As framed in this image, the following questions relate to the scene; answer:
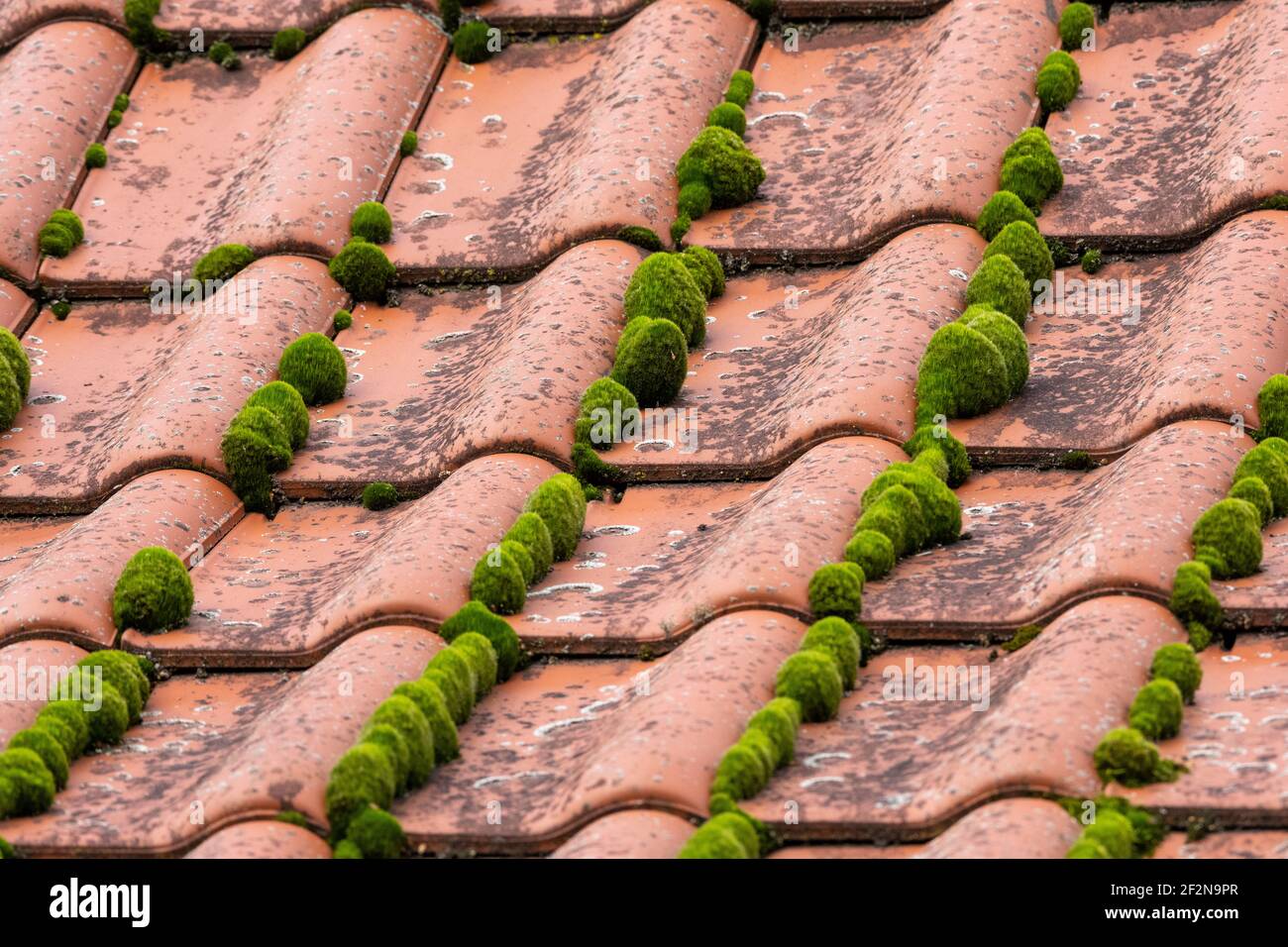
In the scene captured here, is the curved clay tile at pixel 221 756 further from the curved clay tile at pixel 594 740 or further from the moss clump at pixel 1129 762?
the moss clump at pixel 1129 762

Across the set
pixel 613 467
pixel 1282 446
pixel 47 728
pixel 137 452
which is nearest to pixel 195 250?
pixel 137 452

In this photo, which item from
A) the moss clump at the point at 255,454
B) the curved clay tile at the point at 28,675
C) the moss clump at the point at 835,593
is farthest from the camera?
the moss clump at the point at 255,454

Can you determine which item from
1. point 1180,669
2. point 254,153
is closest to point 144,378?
point 254,153

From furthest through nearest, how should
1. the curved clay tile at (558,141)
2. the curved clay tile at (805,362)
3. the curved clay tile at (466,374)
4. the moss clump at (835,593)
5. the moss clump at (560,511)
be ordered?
the curved clay tile at (558,141) → the curved clay tile at (466,374) → the curved clay tile at (805,362) → the moss clump at (560,511) → the moss clump at (835,593)

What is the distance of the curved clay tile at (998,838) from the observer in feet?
36.8

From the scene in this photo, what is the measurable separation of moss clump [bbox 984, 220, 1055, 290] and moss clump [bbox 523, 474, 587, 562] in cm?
334

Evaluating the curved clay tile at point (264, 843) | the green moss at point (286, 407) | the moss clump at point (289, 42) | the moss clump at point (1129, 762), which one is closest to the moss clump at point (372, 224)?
the green moss at point (286, 407)

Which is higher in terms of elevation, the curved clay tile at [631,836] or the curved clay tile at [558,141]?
the curved clay tile at [558,141]

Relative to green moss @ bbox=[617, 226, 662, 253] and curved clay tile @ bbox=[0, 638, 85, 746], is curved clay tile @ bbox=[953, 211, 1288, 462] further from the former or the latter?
curved clay tile @ bbox=[0, 638, 85, 746]

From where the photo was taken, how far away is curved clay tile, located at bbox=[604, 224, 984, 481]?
1501cm

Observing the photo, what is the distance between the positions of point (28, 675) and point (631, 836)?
399 cm

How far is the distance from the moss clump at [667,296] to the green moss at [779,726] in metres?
4.07
